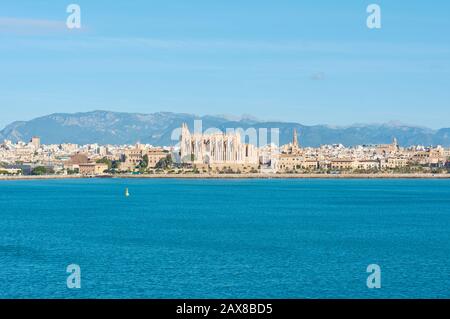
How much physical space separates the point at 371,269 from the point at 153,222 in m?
11.8

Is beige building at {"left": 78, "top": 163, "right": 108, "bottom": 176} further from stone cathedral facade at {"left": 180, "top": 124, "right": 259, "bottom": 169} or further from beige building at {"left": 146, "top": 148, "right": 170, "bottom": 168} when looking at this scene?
stone cathedral facade at {"left": 180, "top": 124, "right": 259, "bottom": 169}

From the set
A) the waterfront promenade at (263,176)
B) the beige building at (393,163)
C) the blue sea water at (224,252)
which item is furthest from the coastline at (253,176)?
the blue sea water at (224,252)

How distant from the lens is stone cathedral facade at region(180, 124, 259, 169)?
8288 cm

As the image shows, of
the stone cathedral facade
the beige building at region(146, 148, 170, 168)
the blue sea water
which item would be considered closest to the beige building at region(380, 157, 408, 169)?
the stone cathedral facade

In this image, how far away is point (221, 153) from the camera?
82.9 metres

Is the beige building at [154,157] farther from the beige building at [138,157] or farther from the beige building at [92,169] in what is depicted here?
the beige building at [92,169]

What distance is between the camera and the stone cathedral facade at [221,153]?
82.9 meters

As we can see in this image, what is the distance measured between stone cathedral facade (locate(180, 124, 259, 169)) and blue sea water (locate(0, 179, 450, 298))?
2096 inches

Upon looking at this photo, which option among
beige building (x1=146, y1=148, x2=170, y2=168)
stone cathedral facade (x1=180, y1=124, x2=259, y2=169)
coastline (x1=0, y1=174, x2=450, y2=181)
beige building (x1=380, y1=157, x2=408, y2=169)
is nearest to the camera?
coastline (x1=0, y1=174, x2=450, y2=181)

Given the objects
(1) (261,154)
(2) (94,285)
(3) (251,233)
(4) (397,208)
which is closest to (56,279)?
(2) (94,285)

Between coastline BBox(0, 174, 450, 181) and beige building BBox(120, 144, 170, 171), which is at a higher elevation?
beige building BBox(120, 144, 170, 171)

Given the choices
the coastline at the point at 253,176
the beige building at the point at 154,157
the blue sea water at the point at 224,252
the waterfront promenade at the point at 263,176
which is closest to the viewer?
the blue sea water at the point at 224,252

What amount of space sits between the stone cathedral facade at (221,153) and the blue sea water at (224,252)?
5324 cm

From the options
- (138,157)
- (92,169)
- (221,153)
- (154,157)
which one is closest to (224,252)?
(221,153)
